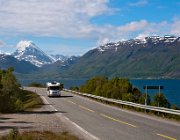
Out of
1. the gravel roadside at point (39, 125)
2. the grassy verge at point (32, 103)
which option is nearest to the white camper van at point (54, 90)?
the grassy verge at point (32, 103)

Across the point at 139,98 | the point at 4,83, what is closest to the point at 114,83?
the point at 139,98

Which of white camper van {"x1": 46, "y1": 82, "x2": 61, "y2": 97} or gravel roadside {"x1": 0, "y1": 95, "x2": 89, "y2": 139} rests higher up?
white camper van {"x1": 46, "y1": 82, "x2": 61, "y2": 97}

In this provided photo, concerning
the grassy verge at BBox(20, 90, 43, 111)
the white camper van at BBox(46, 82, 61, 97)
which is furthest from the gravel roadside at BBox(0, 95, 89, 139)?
the white camper van at BBox(46, 82, 61, 97)

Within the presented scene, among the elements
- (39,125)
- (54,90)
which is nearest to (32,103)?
(54,90)

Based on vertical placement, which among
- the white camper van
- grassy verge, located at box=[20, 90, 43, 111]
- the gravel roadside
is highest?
the white camper van

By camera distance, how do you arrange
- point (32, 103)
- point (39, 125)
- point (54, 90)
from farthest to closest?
point (54, 90) → point (32, 103) → point (39, 125)

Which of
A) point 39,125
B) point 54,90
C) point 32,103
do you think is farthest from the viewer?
point 54,90

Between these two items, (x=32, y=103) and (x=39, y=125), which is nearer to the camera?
(x=39, y=125)

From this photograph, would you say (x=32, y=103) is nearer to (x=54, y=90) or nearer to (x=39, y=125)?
(x=54, y=90)

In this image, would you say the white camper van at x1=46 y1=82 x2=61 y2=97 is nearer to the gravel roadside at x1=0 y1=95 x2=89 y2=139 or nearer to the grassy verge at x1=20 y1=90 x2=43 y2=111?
the grassy verge at x1=20 y1=90 x2=43 y2=111

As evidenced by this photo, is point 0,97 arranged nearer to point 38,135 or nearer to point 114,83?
point 38,135

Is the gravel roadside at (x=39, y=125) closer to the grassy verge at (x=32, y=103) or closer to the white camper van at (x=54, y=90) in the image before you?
the grassy verge at (x=32, y=103)

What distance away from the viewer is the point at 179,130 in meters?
21.2

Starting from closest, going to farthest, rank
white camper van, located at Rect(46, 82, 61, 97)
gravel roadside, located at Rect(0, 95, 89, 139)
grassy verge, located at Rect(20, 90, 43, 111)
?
gravel roadside, located at Rect(0, 95, 89, 139) < grassy verge, located at Rect(20, 90, 43, 111) < white camper van, located at Rect(46, 82, 61, 97)
